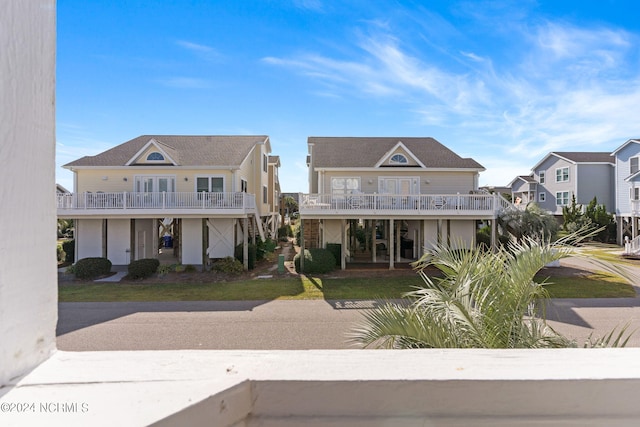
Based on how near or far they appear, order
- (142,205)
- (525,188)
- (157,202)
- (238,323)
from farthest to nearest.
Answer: (525,188)
(157,202)
(142,205)
(238,323)

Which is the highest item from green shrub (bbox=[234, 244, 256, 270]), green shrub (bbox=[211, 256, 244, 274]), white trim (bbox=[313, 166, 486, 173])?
white trim (bbox=[313, 166, 486, 173])

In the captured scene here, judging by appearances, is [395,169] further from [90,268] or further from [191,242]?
[90,268]

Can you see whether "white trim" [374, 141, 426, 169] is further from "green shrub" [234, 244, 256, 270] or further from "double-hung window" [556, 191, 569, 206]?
"double-hung window" [556, 191, 569, 206]

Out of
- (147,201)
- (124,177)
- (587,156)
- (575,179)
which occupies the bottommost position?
(147,201)

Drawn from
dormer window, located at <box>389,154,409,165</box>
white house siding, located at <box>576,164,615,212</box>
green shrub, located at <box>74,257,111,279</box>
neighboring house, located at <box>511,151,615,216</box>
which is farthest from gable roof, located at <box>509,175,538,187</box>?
green shrub, located at <box>74,257,111,279</box>

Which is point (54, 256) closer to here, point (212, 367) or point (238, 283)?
point (212, 367)

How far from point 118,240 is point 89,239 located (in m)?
1.46

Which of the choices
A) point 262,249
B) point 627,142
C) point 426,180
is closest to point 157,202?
point 262,249

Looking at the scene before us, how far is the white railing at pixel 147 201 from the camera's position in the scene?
17016 mm

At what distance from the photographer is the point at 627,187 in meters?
28.0

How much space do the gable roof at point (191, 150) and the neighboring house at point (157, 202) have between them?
6cm

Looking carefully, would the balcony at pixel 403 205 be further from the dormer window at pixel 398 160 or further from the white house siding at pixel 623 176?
the white house siding at pixel 623 176

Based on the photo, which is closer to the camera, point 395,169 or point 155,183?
point 155,183

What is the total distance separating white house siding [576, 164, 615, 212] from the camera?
106ft
